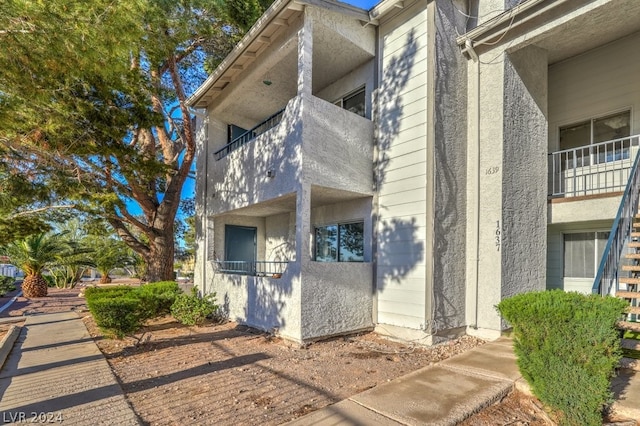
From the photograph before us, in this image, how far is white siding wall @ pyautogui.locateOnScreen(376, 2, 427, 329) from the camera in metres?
7.38

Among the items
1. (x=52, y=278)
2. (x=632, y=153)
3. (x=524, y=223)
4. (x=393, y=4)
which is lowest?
(x=52, y=278)

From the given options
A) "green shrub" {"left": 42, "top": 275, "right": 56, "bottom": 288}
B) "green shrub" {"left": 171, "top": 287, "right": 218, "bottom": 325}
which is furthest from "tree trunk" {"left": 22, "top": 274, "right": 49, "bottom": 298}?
"green shrub" {"left": 171, "top": 287, "right": 218, "bottom": 325}

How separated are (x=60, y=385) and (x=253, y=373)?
2768 millimetres

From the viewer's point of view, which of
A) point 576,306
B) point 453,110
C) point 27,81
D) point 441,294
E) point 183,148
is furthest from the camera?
point 183,148

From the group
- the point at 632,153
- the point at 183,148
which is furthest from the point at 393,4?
the point at 183,148

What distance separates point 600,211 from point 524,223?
61.2 inches

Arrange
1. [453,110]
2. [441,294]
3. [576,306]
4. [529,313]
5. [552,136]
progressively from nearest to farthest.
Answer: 1. [576,306]
2. [529,313]
3. [441,294]
4. [453,110]
5. [552,136]

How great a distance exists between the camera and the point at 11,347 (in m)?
7.24

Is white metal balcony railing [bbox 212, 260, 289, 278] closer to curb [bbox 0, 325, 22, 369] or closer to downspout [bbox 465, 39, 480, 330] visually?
curb [bbox 0, 325, 22, 369]

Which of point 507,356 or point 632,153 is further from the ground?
point 632,153

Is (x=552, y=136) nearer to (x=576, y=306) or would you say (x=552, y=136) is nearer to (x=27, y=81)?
(x=576, y=306)

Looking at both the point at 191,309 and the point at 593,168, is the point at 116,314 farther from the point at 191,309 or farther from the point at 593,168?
the point at 593,168

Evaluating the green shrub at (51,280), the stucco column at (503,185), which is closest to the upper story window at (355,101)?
the stucco column at (503,185)

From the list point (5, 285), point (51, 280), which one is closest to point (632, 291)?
point (5, 285)
